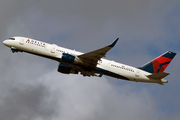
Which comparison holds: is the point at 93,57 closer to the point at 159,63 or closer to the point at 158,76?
the point at 158,76

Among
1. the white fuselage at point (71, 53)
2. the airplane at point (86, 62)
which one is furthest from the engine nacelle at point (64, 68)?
the white fuselage at point (71, 53)

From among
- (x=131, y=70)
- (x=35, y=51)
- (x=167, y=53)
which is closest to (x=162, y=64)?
(x=167, y=53)

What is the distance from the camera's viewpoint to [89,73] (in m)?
55.5

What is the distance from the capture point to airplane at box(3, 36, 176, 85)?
168 feet

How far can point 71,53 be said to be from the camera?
52.9 meters

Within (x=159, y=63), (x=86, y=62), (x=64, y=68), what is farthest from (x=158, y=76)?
(x=64, y=68)

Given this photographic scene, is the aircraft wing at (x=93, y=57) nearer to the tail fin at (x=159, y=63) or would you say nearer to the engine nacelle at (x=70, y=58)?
the engine nacelle at (x=70, y=58)

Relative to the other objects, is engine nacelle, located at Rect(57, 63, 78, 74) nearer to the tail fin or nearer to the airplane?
the airplane

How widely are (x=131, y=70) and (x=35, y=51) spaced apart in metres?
20.6

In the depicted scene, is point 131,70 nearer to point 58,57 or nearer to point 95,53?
point 95,53

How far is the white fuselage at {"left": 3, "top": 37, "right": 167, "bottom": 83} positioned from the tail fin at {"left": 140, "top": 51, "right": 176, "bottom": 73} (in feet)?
6.79

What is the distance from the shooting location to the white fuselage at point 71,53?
5172 cm

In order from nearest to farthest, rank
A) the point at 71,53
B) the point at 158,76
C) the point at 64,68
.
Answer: the point at 71,53
the point at 158,76
the point at 64,68

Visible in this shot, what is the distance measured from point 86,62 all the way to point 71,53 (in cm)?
368
